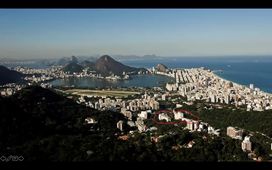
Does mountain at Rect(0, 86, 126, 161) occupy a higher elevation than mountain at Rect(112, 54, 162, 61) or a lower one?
lower

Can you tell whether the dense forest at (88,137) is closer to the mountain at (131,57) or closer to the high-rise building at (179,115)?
the high-rise building at (179,115)

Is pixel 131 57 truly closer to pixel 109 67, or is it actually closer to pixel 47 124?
pixel 109 67

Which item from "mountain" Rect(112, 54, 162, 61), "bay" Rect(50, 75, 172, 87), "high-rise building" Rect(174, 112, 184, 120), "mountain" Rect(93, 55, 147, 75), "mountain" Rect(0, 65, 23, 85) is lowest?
"high-rise building" Rect(174, 112, 184, 120)

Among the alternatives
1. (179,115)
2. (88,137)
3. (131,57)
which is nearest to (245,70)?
(179,115)

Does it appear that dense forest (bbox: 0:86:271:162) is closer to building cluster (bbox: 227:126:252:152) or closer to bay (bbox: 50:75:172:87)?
building cluster (bbox: 227:126:252:152)

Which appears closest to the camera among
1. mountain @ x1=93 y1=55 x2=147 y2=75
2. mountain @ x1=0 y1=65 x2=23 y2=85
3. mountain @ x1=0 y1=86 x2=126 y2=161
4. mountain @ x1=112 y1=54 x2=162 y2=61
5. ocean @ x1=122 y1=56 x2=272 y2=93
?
mountain @ x1=0 y1=86 x2=126 y2=161

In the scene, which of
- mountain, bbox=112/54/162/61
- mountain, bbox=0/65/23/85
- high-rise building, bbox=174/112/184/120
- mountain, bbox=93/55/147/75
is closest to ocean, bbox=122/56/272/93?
mountain, bbox=112/54/162/61

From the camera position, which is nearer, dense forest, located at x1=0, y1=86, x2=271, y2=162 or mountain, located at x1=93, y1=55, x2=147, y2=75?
dense forest, located at x1=0, y1=86, x2=271, y2=162

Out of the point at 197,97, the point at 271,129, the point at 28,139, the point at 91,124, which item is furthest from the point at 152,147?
the point at 197,97

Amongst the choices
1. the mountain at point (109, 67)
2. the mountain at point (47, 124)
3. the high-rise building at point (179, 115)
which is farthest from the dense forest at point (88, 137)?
the mountain at point (109, 67)

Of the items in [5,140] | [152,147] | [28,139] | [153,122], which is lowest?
[153,122]

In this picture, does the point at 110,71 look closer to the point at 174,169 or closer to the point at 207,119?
the point at 207,119
